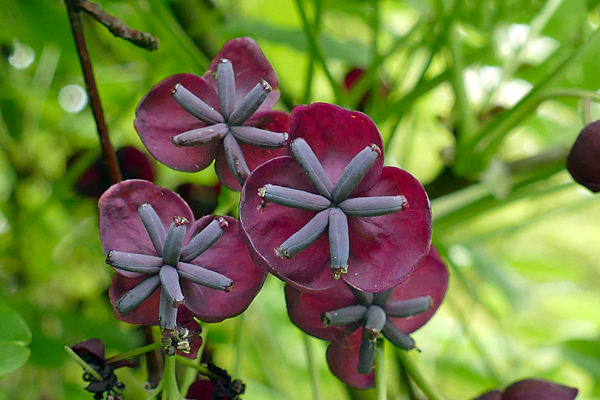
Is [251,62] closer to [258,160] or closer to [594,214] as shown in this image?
[258,160]

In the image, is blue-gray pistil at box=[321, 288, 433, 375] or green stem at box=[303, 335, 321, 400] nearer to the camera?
blue-gray pistil at box=[321, 288, 433, 375]

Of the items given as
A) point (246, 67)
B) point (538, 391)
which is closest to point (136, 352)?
point (246, 67)

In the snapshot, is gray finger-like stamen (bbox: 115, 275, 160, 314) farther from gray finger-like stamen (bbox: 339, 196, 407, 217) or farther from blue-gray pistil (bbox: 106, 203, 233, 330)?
gray finger-like stamen (bbox: 339, 196, 407, 217)

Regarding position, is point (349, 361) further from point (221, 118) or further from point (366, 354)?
point (221, 118)

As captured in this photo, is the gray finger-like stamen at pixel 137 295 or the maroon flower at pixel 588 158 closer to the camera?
the gray finger-like stamen at pixel 137 295

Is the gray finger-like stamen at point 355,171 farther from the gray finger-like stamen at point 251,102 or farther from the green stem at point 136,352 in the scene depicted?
the green stem at point 136,352

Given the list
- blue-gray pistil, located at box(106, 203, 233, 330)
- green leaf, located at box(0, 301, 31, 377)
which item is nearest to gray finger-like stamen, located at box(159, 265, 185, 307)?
blue-gray pistil, located at box(106, 203, 233, 330)

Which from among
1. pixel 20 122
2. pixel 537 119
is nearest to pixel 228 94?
pixel 20 122

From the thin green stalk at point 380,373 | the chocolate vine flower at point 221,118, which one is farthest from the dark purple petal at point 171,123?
the thin green stalk at point 380,373
